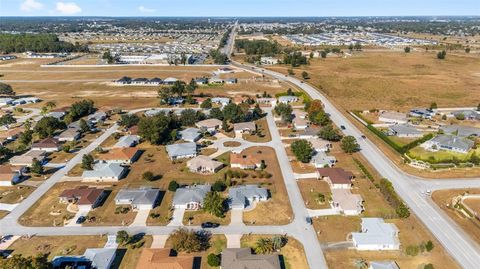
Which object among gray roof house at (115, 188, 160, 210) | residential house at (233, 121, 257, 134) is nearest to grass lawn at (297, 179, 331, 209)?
gray roof house at (115, 188, 160, 210)

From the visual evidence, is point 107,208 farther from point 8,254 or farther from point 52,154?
point 52,154

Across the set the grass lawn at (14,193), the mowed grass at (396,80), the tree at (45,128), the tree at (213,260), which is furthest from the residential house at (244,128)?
the tree at (213,260)

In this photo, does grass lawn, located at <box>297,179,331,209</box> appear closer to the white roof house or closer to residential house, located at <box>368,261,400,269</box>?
the white roof house

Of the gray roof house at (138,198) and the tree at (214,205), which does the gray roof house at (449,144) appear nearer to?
the tree at (214,205)

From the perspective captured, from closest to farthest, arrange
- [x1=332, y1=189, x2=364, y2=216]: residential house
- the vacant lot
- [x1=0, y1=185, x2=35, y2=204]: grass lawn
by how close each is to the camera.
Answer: the vacant lot < [x1=332, y1=189, x2=364, y2=216]: residential house < [x1=0, y1=185, x2=35, y2=204]: grass lawn

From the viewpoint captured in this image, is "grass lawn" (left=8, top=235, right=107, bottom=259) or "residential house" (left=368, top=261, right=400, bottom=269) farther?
"grass lawn" (left=8, top=235, right=107, bottom=259)

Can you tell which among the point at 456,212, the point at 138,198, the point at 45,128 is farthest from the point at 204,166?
the point at 45,128
